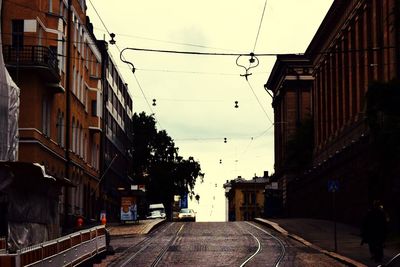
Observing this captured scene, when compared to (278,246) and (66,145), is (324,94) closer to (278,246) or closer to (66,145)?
(66,145)

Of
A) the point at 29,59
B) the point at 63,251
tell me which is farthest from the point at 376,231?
the point at 29,59

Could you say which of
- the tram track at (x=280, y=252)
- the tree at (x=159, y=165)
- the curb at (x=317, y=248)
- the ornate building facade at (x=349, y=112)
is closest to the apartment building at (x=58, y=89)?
the tram track at (x=280, y=252)

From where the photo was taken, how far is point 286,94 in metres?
100

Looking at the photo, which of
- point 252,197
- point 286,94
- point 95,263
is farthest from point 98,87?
point 252,197

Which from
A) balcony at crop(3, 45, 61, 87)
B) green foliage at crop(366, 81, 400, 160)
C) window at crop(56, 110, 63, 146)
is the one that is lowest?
green foliage at crop(366, 81, 400, 160)

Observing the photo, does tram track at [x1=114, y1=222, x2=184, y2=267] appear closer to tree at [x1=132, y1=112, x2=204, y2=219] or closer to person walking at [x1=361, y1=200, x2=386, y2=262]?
person walking at [x1=361, y1=200, x2=386, y2=262]

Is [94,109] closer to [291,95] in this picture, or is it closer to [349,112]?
[349,112]

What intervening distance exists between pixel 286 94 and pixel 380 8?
4551 centimetres

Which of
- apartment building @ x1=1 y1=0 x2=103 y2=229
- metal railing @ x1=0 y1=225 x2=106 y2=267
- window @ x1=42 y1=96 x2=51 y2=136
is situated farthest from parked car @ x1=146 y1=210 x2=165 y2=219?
metal railing @ x1=0 y1=225 x2=106 y2=267

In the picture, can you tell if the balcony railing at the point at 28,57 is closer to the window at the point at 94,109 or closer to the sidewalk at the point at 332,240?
the sidewalk at the point at 332,240

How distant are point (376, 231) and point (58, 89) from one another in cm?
3006

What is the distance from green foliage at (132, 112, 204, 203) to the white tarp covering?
68645 mm

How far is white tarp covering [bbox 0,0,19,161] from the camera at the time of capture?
127ft

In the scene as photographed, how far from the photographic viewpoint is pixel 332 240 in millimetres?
40250
